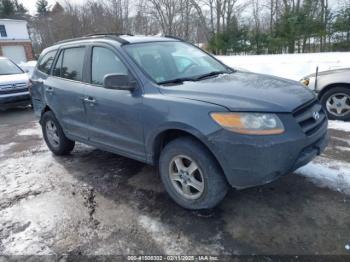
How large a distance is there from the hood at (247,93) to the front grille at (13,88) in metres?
7.46

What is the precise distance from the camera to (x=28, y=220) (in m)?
3.27

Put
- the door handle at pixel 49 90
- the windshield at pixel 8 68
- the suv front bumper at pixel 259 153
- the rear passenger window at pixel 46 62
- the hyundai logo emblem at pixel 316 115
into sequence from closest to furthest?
the suv front bumper at pixel 259 153, the hyundai logo emblem at pixel 316 115, the door handle at pixel 49 90, the rear passenger window at pixel 46 62, the windshield at pixel 8 68

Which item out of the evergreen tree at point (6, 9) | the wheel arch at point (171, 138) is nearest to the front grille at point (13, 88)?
the wheel arch at point (171, 138)

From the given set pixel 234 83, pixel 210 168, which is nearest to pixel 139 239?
pixel 210 168

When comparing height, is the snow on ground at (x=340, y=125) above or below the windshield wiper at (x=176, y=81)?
below

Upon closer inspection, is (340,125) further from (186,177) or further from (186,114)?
(186,114)

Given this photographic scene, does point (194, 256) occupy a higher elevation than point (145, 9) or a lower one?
lower

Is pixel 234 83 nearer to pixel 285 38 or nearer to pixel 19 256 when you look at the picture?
pixel 19 256

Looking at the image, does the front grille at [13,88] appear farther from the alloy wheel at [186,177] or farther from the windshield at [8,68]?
the alloy wheel at [186,177]

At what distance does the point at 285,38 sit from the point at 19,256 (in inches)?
685

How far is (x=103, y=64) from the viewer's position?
3803 millimetres

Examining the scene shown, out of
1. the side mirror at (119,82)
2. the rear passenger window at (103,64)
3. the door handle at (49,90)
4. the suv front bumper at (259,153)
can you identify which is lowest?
the suv front bumper at (259,153)

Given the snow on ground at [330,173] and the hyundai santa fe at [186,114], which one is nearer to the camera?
the hyundai santa fe at [186,114]

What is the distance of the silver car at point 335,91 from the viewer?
5.47m
